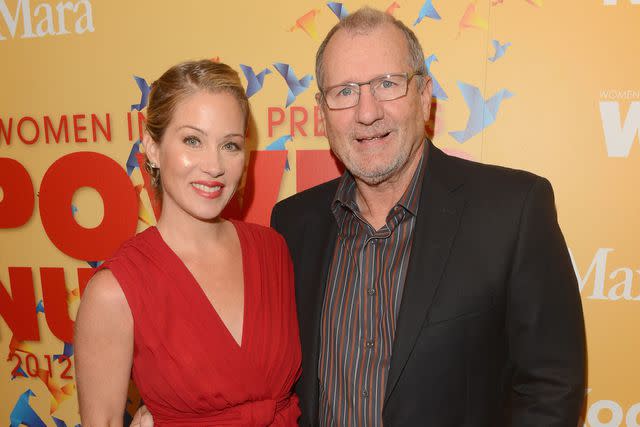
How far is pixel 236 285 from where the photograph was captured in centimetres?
148

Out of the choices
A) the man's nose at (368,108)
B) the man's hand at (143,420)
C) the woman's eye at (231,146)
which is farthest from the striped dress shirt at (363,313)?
the man's hand at (143,420)

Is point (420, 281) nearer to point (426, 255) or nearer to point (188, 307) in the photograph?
point (426, 255)

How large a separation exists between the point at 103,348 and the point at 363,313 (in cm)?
71

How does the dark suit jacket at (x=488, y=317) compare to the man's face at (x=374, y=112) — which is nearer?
the dark suit jacket at (x=488, y=317)

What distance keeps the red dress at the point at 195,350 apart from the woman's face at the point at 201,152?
18cm

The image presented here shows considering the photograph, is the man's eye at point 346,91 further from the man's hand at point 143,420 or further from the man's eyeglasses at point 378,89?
the man's hand at point 143,420

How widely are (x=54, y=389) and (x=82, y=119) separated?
127cm

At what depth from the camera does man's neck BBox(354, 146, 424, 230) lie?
1.48 metres

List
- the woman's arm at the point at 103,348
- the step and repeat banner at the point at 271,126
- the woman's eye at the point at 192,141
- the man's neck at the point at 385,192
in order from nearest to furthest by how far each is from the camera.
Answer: the woman's arm at the point at 103,348, the woman's eye at the point at 192,141, the man's neck at the point at 385,192, the step and repeat banner at the point at 271,126

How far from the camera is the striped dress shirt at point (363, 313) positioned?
53.4 inches

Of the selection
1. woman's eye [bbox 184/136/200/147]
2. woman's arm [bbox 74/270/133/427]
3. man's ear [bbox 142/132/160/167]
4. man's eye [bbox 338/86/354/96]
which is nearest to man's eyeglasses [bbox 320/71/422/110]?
man's eye [bbox 338/86/354/96]

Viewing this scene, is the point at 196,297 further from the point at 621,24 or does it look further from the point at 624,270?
the point at 621,24

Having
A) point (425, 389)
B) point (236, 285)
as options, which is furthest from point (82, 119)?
point (425, 389)

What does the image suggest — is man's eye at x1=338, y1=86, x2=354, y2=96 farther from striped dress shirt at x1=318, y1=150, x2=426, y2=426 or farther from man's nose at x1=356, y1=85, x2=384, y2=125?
striped dress shirt at x1=318, y1=150, x2=426, y2=426
